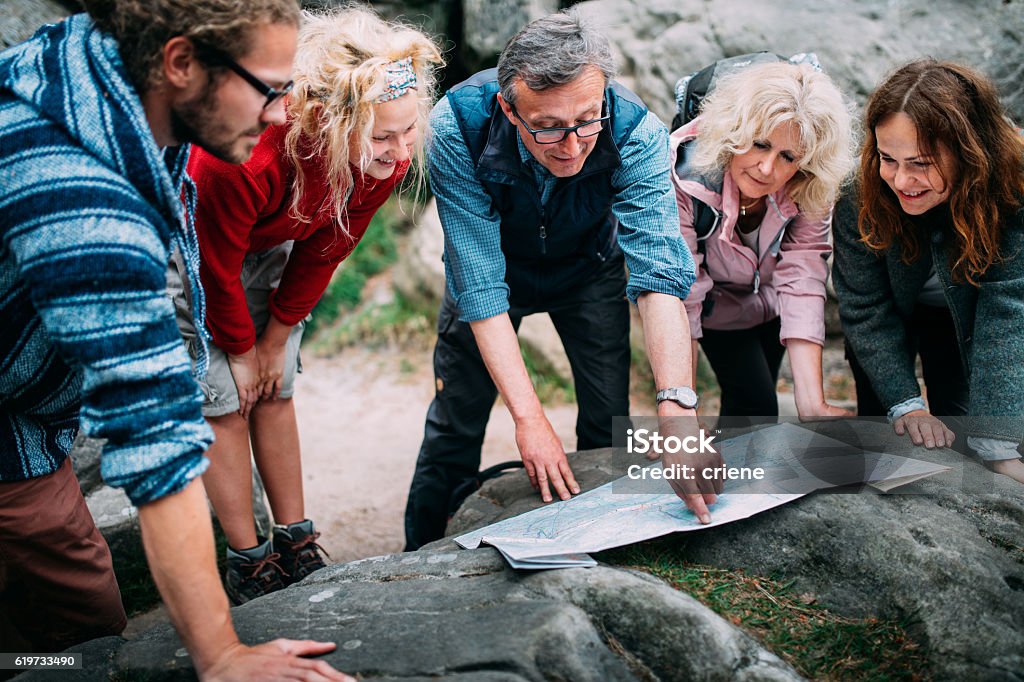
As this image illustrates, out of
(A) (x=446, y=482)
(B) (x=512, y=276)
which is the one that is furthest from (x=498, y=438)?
(B) (x=512, y=276)

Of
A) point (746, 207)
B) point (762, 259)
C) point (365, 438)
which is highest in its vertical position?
point (746, 207)

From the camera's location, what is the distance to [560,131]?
2545 mm

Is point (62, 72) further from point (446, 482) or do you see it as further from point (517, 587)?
point (446, 482)

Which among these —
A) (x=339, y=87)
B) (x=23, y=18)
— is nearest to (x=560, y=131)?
(x=339, y=87)

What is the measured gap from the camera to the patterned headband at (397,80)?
2.39 meters

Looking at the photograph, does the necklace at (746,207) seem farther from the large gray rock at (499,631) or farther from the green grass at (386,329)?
the green grass at (386,329)

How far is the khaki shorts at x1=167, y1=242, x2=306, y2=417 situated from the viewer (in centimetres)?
257

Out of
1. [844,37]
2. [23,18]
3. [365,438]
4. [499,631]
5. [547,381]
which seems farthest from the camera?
[547,381]

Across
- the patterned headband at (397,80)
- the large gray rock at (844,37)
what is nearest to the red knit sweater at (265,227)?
the patterned headband at (397,80)

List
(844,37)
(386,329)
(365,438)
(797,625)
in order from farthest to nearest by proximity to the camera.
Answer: (386,329), (365,438), (844,37), (797,625)

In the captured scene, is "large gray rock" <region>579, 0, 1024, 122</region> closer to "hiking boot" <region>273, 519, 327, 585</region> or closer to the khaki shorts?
the khaki shorts

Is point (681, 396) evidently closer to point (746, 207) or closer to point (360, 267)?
point (746, 207)

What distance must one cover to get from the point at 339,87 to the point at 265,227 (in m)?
0.50

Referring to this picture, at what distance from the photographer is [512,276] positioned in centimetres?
312
